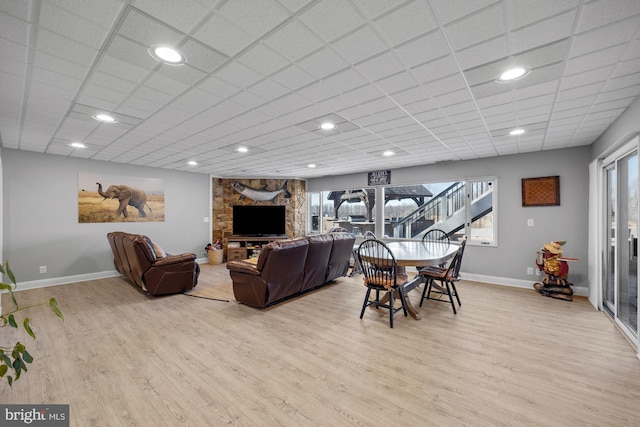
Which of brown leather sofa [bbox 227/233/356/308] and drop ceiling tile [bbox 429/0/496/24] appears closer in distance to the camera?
drop ceiling tile [bbox 429/0/496/24]

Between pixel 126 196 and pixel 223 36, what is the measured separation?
574 centimetres

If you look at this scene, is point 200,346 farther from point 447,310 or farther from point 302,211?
point 302,211

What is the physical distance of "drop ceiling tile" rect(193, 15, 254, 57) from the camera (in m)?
1.60

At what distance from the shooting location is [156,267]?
4.24 metres

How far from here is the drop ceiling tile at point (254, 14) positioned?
1446mm

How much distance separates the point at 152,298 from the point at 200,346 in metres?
2.15

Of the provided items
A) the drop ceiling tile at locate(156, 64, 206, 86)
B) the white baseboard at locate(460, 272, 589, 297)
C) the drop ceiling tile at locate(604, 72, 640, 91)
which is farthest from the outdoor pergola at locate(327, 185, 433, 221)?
the drop ceiling tile at locate(156, 64, 206, 86)

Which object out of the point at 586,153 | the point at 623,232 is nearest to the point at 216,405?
the point at 623,232

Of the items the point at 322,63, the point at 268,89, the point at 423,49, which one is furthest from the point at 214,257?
the point at 423,49

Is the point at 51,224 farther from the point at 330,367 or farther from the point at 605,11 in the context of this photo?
the point at 605,11

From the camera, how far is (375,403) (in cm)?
192

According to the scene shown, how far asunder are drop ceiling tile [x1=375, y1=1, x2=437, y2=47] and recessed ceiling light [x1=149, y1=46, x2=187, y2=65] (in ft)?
4.48

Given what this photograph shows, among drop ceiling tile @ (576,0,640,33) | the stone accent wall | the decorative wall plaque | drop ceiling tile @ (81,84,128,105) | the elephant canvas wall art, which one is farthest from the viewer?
the stone accent wall

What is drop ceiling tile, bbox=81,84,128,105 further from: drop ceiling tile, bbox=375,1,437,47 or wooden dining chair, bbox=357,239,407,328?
wooden dining chair, bbox=357,239,407,328
